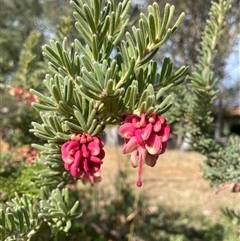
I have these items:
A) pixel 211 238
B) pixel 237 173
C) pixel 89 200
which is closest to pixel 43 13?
pixel 89 200

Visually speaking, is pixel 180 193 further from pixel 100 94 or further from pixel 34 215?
pixel 100 94

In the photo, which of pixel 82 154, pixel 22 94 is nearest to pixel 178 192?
pixel 22 94

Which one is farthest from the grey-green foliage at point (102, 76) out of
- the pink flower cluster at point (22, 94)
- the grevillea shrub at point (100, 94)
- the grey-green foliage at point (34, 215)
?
the pink flower cluster at point (22, 94)

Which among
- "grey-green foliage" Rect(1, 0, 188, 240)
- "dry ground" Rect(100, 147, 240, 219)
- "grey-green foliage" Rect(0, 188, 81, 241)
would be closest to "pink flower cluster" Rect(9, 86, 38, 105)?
"grey-green foliage" Rect(0, 188, 81, 241)

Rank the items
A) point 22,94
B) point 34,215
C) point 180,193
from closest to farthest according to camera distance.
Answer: point 34,215
point 22,94
point 180,193

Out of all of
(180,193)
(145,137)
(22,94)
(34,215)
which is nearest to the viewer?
(145,137)

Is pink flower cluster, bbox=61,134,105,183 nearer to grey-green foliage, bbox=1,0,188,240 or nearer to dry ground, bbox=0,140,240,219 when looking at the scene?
grey-green foliage, bbox=1,0,188,240

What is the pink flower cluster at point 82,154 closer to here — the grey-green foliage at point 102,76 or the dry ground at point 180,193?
the grey-green foliage at point 102,76
